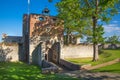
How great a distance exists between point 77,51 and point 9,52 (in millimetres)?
12885

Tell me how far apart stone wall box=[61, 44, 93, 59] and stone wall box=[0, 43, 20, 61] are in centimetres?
851

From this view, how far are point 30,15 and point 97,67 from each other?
56.1ft

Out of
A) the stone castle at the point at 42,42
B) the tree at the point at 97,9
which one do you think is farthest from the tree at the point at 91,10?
the stone castle at the point at 42,42

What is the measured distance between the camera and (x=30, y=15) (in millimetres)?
40094

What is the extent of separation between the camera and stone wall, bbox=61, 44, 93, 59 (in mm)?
42366

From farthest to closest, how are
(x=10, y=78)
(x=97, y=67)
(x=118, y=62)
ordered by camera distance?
(x=118, y=62) → (x=97, y=67) → (x=10, y=78)

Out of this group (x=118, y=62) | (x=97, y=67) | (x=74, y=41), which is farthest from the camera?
(x=74, y=41)

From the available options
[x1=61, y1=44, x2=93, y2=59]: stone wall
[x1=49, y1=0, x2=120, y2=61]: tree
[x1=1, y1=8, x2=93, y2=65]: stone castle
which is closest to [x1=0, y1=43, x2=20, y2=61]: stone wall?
[x1=1, y1=8, x2=93, y2=65]: stone castle

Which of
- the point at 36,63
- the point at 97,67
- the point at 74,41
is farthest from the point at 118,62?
the point at 74,41

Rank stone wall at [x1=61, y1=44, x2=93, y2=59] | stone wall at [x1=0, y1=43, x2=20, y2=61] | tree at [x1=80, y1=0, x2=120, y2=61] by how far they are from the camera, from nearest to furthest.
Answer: tree at [x1=80, y1=0, x2=120, y2=61], stone wall at [x1=0, y1=43, x2=20, y2=61], stone wall at [x1=61, y1=44, x2=93, y2=59]

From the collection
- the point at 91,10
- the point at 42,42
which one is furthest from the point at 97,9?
the point at 42,42

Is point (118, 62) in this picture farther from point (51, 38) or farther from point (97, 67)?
point (51, 38)

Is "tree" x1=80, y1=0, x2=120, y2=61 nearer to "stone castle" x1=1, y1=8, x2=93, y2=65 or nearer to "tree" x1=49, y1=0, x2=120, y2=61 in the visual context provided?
"tree" x1=49, y1=0, x2=120, y2=61

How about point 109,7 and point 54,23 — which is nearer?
point 109,7
